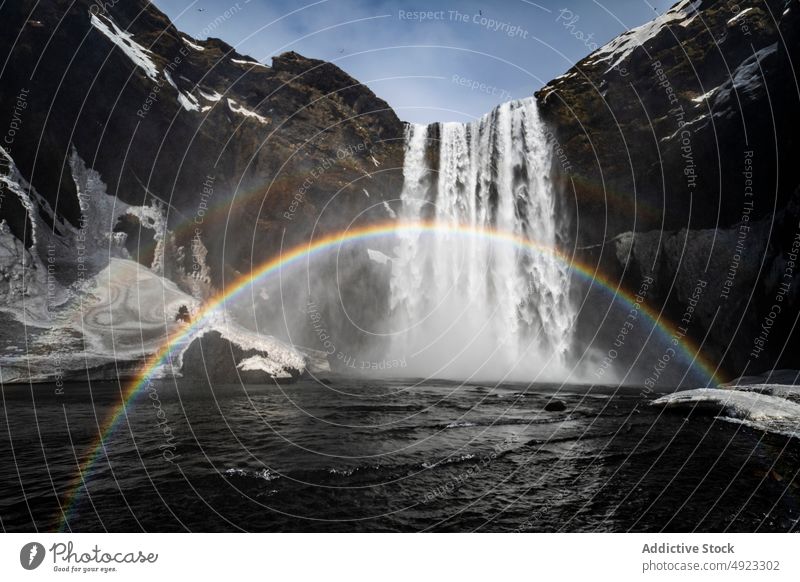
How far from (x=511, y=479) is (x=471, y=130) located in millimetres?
38812

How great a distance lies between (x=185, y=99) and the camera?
38.8m

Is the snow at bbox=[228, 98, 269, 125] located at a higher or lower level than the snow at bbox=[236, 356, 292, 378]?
higher

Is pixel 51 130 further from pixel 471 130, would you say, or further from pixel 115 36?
pixel 471 130

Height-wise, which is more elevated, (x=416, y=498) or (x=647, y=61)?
(x=647, y=61)

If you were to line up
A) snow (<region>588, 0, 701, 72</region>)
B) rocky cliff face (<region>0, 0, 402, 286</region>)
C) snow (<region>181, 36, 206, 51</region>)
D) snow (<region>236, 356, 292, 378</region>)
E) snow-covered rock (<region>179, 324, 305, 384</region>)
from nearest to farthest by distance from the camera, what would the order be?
1. snow-covered rock (<region>179, 324, 305, 384</region>)
2. snow (<region>236, 356, 292, 378</region>)
3. rocky cliff face (<region>0, 0, 402, 286</region>)
4. snow (<region>588, 0, 701, 72</region>)
5. snow (<region>181, 36, 206, 51</region>)

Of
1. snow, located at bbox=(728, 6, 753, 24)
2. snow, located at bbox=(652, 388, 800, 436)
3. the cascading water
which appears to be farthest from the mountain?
snow, located at bbox=(652, 388, 800, 436)

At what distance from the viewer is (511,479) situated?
351 inches

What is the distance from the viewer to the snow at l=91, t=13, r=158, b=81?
33.1 m

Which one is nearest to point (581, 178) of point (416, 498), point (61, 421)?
point (416, 498)

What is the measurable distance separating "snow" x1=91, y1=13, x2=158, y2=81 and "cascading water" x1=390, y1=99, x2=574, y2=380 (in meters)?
25.4

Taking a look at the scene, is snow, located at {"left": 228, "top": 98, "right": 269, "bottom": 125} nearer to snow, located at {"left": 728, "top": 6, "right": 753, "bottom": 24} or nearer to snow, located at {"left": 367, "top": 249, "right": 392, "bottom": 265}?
→ snow, located at {"left": 367, "top": 249, "right": 392, "bottom": 265}

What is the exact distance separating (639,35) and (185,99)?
42.1 meters
